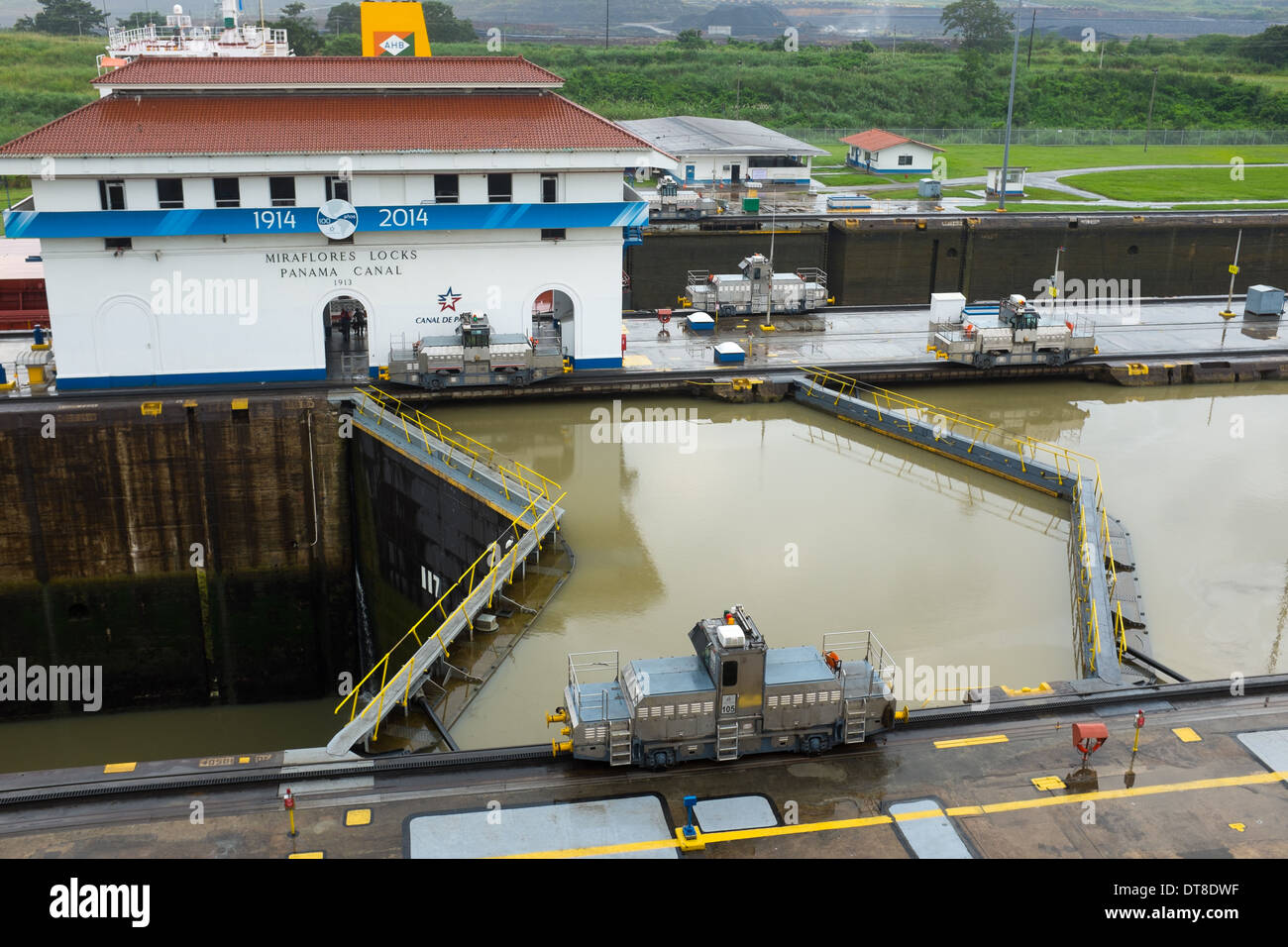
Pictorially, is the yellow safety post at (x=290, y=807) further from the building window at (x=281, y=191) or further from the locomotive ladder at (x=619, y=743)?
the building window at (x=281, y=191)

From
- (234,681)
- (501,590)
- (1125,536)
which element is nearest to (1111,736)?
(1125,536)

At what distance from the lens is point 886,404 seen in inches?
1446

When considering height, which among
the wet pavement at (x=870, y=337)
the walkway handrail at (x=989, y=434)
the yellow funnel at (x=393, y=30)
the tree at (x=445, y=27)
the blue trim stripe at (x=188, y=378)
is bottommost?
the walkway handrail at (x=989, y=434)

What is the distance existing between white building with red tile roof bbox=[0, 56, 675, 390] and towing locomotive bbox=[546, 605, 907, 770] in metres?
20.9

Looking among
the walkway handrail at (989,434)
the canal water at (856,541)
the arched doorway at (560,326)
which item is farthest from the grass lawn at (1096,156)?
the canal water at (856,541)

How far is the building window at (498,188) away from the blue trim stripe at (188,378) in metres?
7.53

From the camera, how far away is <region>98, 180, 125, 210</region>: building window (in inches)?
1320

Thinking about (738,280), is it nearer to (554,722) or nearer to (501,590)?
(501,590)

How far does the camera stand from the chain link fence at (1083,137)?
4139 inches

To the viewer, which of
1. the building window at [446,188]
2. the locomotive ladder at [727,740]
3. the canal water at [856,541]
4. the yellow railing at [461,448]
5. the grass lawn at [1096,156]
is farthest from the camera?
the grass lawn at [1096,156]

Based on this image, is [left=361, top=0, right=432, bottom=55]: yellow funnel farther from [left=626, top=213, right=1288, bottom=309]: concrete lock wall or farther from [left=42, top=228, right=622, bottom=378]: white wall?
[left=626, top=213, right=1288, bottom=309]: concrete lock wall

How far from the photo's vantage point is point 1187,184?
81.8 metres

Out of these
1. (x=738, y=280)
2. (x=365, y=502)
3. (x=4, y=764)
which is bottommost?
(x=4, y=764)

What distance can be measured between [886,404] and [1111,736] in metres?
18.7
